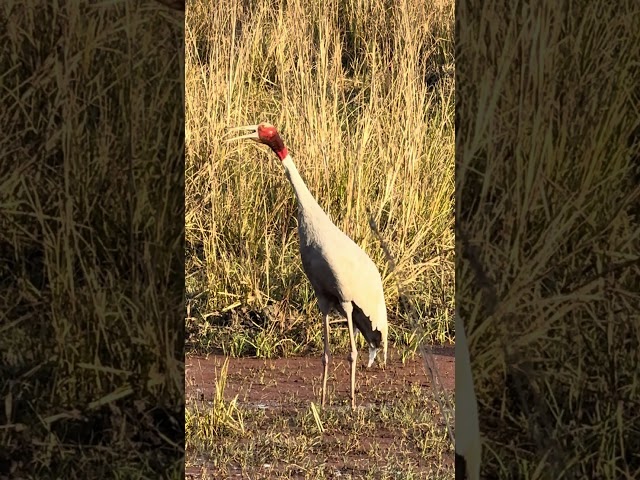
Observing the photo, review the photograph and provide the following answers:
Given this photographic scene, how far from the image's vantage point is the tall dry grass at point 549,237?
2.03 meters

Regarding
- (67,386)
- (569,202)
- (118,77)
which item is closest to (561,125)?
(569,202)

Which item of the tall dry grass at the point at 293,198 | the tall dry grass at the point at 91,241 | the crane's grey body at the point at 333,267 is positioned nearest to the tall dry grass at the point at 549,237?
the tall dry grass at the point at 91,241

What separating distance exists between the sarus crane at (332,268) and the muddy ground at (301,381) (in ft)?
0.74

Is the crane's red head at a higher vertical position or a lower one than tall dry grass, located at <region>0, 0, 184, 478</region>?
higher

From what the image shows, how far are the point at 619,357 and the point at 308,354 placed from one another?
11.1 feet

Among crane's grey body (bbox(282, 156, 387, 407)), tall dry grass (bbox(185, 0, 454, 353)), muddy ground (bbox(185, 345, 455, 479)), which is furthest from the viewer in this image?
tall dry grass (bbox(185, 0, 454, 353))

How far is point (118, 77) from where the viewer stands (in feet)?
6.70

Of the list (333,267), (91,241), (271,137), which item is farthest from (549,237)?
→ (271,137)

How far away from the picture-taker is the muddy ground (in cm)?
471

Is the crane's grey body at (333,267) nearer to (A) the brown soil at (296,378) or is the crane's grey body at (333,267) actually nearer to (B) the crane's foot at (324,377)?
(B) the crane's foot at (324,377)

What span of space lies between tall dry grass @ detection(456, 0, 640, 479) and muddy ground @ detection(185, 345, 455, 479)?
7.53ft

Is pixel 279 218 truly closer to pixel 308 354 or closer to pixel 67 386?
pixel 308 354

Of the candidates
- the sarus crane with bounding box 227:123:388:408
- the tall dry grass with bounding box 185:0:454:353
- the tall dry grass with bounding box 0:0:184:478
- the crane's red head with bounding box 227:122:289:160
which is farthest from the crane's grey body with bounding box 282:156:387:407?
the tall dry grass with bounding box 0:0:184:478

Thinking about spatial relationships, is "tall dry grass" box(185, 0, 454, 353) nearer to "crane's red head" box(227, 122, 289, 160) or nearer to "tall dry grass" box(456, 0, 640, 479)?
"crane's red head" box(227, 122, 289, 160)
